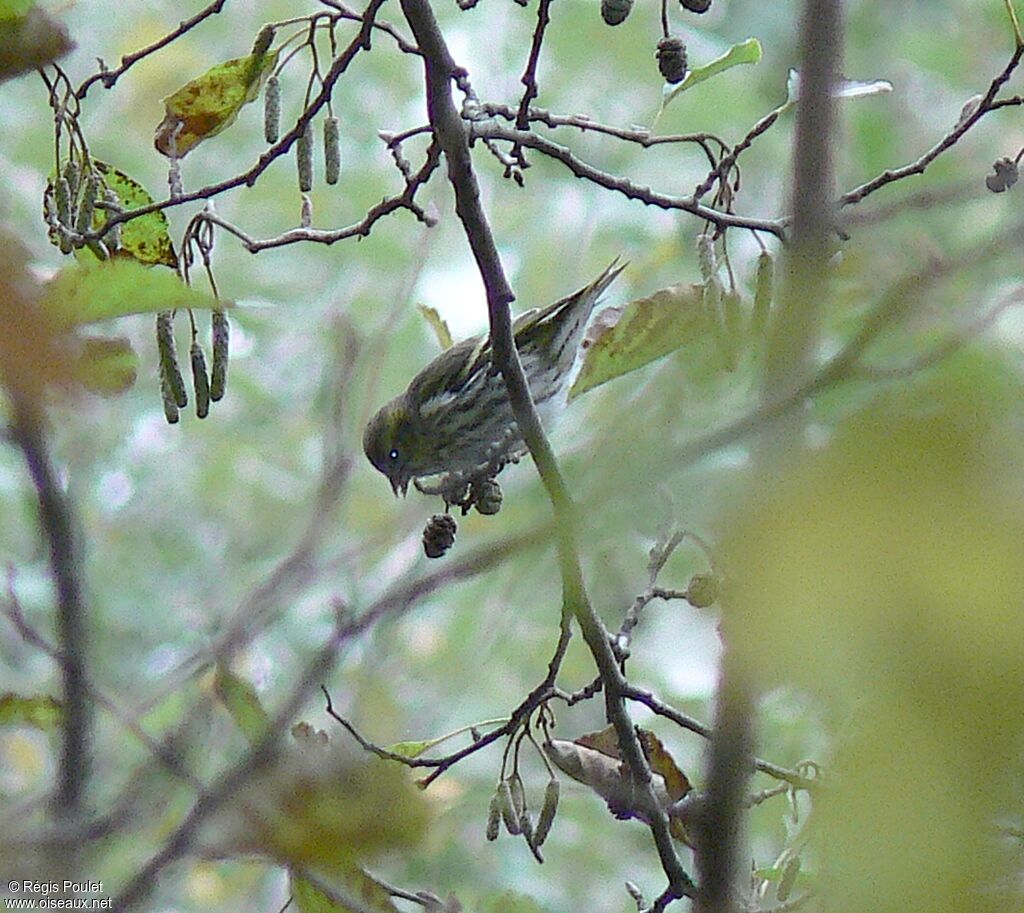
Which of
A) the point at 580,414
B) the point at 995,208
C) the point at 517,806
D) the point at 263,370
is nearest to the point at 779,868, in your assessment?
the point at 517,806

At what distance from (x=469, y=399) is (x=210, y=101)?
1.45m

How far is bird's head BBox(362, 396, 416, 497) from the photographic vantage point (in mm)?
2930

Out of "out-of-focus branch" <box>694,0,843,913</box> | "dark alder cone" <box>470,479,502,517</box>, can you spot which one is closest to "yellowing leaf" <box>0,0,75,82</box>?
"out-of-focus branch" <box>694,0,843,913</box>

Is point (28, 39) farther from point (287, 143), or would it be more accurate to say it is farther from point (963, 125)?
point (963, 125)

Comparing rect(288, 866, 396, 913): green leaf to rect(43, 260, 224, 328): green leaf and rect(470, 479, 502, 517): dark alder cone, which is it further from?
rect(470, 479, 502, 517): dark alder cone

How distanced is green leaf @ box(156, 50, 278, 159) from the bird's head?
4.72ft

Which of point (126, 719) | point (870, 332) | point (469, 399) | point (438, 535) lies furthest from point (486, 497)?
point (870, 332)

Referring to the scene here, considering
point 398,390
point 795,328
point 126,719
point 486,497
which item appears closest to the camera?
point 795,328

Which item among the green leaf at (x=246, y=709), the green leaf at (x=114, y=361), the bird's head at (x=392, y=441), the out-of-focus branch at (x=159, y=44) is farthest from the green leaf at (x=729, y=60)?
the bird's head at (x=392, y=441)

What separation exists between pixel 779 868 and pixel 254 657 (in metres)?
2.23

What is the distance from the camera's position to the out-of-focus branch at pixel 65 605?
0.58 meters

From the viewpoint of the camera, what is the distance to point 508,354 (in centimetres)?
133

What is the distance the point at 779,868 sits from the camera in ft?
4.74

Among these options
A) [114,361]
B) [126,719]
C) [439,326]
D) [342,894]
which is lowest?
[126,719]
